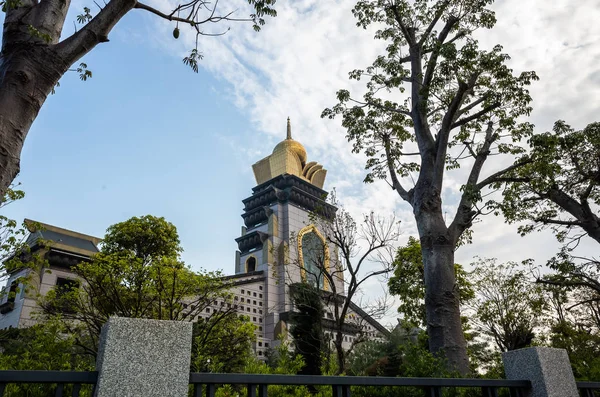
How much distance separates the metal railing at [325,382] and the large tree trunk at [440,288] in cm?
237

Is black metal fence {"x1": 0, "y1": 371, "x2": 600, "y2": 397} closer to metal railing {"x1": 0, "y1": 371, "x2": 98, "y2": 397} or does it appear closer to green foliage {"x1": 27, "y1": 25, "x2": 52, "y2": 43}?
metal railing {"x1": 0, "y1": 371, "x2": 98, "y2": 397}

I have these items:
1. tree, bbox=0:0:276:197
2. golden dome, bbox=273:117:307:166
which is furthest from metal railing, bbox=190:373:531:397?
golden dome, bbox=273:117:307:166

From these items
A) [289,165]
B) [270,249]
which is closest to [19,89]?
[270,249]

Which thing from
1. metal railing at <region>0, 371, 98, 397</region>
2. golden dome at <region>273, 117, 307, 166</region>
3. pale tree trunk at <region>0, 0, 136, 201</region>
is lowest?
metal railing at <region>0, 371, 98, 397</region>

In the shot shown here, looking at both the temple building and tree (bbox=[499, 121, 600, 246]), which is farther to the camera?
the temple building

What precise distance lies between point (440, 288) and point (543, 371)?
3.04m

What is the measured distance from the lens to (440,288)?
21.5ft

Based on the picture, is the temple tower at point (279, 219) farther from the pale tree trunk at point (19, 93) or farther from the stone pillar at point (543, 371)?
the pale tree trunk at point (19, 93)

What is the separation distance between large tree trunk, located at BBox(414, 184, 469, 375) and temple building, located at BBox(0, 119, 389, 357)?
13663 mm

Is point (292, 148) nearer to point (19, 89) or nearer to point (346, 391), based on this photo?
point (19, 89)

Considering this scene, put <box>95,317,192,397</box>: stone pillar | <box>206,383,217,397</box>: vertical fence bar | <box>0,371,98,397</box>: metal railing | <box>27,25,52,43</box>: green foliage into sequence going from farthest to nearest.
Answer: <box>27,25,52,43</box>: green foliage → <box>206,383,217,397</box>: vertical fence bar → <box>95,317,192,397</box>: stone pillar → <box>0,371,98,397</box>: metal railing

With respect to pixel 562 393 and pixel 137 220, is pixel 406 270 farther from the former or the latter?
pixel 562 393

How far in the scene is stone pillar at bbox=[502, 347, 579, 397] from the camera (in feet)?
11.5

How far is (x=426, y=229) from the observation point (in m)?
7.10
